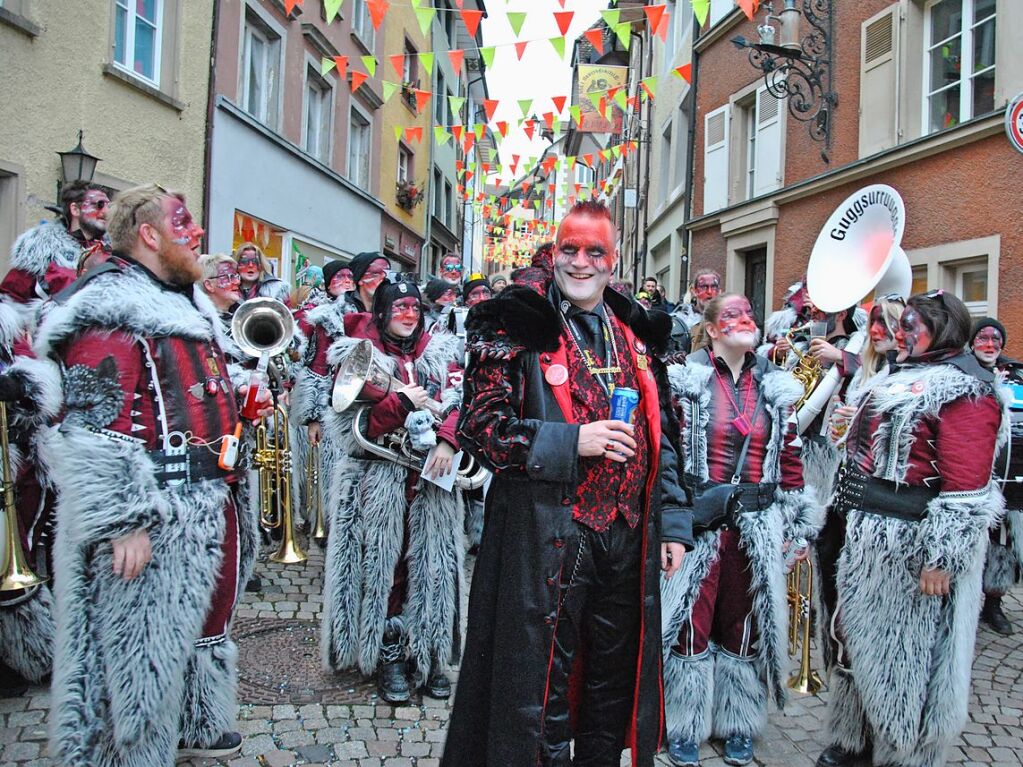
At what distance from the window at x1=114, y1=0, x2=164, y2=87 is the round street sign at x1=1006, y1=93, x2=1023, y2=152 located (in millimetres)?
8755

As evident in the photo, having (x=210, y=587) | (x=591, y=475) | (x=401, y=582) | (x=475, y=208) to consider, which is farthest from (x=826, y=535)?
(x=475, y=208)

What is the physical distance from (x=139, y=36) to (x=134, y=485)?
8.71 meters

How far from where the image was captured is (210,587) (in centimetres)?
298

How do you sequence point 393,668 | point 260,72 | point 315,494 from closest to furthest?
point 393,668 → point 315,494 → point 260,72

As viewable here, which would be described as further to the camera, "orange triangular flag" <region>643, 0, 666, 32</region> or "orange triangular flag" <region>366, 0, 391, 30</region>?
"orange triangular flag" <region>366, 0, 391, 30</region>

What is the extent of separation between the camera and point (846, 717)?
137 inches

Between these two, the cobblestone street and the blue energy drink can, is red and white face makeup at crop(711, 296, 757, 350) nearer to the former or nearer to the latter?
the blue energy drink can

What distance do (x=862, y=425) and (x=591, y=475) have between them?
1616 mm

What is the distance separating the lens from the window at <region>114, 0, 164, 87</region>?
30.0ft

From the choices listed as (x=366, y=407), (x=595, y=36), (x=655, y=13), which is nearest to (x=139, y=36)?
(x=595, y=36)

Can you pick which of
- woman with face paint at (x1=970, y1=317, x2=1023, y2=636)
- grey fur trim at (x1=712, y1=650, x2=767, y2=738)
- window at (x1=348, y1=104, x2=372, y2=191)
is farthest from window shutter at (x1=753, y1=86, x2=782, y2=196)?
grey fur trim at (x1=712, y1=650, x2=767, y2=738)

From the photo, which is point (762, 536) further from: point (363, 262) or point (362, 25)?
point (362, 25)

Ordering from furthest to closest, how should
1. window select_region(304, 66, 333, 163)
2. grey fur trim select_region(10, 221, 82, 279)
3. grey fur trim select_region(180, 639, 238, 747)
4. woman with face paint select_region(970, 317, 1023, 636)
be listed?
window select_region(304, 66, 333, 163) < woman with face paint select_region(970, 317, 1023, 636) < grey fur trim select_region(10, 221, 82, 279) < grey fur trim select_region(180, 639, 238, 747)

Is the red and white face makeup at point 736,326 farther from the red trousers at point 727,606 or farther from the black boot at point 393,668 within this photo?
the black boot at point 393,668
